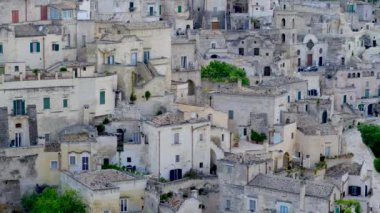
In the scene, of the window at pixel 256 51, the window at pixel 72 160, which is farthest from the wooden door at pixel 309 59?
the window at pixel 72 160

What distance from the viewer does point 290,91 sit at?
57.9m

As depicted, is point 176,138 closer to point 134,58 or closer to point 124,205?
point 124,205

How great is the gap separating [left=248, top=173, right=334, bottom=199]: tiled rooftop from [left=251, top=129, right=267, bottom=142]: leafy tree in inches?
211

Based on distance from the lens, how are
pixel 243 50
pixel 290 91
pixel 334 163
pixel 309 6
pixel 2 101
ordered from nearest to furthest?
pixel 2 101, pixel 334 163, pixel 290 91, pixel 243 50, pixel 309 6

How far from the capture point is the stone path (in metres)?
51.9

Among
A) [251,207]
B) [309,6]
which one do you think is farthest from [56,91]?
[309,6]

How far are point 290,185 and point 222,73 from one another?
1370cm

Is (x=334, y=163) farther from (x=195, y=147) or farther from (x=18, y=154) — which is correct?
(x=18, y=154)

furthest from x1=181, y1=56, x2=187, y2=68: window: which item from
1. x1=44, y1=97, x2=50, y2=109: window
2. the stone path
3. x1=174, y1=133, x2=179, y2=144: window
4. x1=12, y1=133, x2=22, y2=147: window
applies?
x1=12, y1=133, x2=22, y2=147: window

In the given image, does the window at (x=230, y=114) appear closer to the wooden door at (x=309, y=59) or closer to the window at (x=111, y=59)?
the window at (x=111, y=59)

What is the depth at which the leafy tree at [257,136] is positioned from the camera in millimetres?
52250

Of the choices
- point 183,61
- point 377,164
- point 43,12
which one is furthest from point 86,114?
point 377,164

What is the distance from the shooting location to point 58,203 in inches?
1790

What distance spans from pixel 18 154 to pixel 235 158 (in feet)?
28.0
